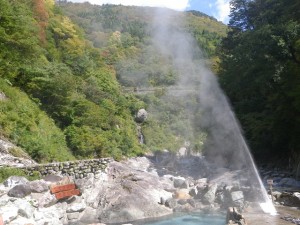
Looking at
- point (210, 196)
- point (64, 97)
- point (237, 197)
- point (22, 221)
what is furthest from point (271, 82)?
point (22, 221)

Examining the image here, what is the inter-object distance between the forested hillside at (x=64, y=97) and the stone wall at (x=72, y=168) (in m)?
2.01

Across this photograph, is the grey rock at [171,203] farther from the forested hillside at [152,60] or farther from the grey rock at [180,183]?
the forested hillside at [152,60]

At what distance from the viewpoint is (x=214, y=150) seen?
2677cm

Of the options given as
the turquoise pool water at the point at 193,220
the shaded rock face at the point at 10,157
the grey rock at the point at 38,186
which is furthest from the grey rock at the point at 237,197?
the shaded rock face at the point at 10,157

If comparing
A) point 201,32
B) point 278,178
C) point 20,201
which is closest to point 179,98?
point 278,178

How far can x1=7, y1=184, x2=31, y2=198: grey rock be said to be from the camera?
929 centimetres

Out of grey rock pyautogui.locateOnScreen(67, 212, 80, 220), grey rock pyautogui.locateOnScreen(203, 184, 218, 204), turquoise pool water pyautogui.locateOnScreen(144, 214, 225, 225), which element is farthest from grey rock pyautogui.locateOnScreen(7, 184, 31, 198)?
grey rock pyautogui.locateOnScreen(203, 184, 218, 204)

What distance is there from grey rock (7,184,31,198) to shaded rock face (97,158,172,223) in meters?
2.52

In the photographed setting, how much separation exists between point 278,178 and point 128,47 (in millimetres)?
39779

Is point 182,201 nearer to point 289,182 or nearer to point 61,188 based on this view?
point 61,188

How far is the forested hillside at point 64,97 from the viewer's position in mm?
14970

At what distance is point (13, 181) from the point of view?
9789 mm

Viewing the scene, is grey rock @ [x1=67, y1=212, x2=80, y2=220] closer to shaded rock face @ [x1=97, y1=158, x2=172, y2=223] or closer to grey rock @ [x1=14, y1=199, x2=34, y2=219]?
shaded rock face @ [x1=97, y1=158, x2=172, y2=223]

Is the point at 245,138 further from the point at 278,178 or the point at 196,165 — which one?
the point at 278,178
